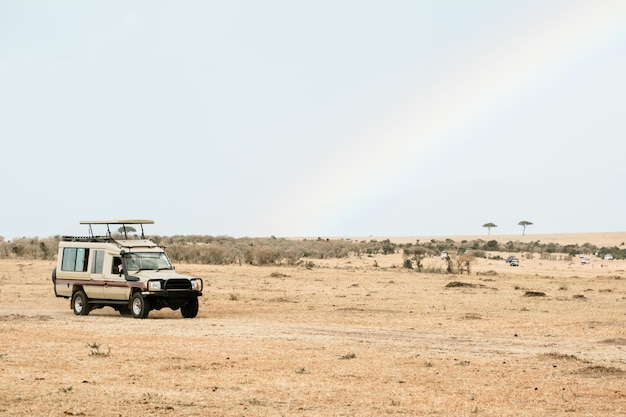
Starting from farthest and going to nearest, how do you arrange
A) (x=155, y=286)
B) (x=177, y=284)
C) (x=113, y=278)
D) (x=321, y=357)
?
(x=113, y=278) < (x=177, y=284) < (x=155, y=286) < (x=321, y=357)

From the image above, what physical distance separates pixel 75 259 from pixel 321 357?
43.5 ft

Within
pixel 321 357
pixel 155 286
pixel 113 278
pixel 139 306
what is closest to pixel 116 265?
pixel 113 278

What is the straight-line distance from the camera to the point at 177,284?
2928 cm

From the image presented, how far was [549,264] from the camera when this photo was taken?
79.2 m

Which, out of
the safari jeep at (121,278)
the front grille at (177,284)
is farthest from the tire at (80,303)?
the front grille at (177,284)

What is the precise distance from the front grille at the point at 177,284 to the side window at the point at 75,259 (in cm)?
332

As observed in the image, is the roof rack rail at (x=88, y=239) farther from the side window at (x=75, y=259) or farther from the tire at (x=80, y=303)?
the tire at (x=80, y=303)

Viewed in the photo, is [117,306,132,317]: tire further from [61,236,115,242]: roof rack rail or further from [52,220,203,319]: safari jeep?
Result: [61,236,115,242]: roof rack rail

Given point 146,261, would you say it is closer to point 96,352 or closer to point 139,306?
point 139,306

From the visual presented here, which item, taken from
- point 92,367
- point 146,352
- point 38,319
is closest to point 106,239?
point 38,319

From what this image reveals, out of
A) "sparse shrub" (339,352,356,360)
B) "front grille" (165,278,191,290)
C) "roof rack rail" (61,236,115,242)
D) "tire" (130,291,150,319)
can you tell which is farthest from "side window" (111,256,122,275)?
"sparse shrub" (339,352,356,360)

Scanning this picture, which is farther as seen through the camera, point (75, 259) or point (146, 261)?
point (75, 259)

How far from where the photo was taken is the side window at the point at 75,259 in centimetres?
3092

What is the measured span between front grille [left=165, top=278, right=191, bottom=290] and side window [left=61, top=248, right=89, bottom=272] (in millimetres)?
3324
